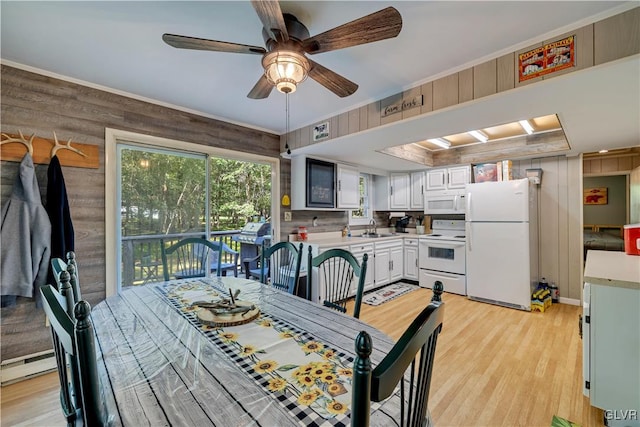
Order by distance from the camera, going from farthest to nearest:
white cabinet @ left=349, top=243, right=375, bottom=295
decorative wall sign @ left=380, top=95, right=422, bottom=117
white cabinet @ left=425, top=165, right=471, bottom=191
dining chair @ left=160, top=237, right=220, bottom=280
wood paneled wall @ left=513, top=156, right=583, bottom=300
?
white cabinet @ left=425, top=165, right=471, bottom=191
white cabinet @ left=349, top=243, right=375, bottom=295
wood paneled wall @ left=513, top=156, right=583, bottom=300
dining chair @ left=160, top=237, right=220, bottom=280
decorative wall sign @ left=380, top=95, right=422, bottom=117

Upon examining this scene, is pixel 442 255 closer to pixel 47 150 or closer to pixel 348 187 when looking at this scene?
pixel 348 187

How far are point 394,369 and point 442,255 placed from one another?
430 cm

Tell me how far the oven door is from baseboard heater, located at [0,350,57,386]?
4641 millimetres

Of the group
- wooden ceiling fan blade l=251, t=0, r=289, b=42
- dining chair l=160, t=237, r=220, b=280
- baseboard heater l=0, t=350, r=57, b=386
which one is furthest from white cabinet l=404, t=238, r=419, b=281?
baseboard heater l=0, t=350, r=57, b=386

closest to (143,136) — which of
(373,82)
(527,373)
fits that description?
(373,82)

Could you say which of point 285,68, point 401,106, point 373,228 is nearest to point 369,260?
point 373,228

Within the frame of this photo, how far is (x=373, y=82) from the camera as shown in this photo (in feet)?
7.50

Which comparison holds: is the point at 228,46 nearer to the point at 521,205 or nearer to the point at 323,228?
the point at 323,228

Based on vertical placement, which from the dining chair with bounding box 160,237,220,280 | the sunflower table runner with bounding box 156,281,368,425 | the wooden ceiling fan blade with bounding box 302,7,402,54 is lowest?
the sunflower table runner with bounding box 156,281,368,425

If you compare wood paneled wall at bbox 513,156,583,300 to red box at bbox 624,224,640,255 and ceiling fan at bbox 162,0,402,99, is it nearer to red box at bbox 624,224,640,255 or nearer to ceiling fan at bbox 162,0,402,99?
red box at bbox 624,224,640,255

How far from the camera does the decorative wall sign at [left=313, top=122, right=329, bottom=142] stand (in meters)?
3.09

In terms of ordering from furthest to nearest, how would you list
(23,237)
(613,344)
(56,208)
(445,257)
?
1. (445,257)
2. (56,208)
3. (23,237)
4. (613,344)

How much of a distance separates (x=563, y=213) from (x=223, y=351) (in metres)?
4.72

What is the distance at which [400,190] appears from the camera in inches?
206
